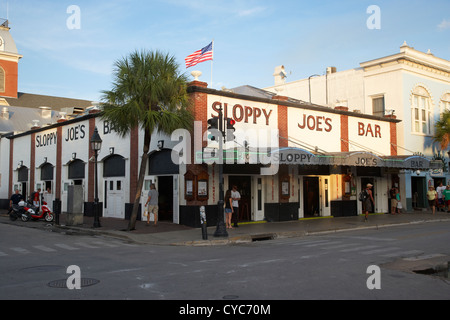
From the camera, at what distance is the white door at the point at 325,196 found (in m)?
23.0

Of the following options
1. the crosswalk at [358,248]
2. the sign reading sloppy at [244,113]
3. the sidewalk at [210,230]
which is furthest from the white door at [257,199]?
the crosswalk at [358,248]

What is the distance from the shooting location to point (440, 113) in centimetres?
3014

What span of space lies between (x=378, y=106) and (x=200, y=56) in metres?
14.8

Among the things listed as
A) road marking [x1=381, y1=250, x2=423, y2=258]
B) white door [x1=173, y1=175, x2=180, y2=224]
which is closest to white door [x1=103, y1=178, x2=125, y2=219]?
white door [x1=173, y1=175, x2=180, y2=224]

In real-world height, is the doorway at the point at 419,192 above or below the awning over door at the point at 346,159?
below

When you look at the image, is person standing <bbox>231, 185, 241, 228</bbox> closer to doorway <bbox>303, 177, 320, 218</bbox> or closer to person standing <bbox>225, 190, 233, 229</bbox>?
person standing <bbox>225, 190, 233, 229</bbox>

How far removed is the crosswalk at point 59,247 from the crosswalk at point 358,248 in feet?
16.9

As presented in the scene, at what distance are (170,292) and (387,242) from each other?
344 inches

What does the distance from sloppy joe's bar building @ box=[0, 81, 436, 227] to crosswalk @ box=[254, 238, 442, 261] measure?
4.79 metres

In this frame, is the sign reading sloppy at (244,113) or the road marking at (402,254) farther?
the sign reading sloppy at (244,113)

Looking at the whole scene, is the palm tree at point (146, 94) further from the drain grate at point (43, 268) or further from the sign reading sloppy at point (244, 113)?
the drain grate at point (43, 268)

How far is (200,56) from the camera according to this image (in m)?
19.8
